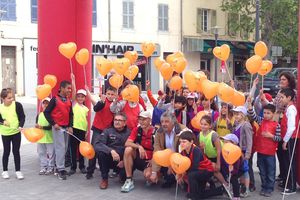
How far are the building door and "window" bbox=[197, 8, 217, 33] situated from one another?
12714 millimetres

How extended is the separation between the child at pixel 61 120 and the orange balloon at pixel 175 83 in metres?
1.64

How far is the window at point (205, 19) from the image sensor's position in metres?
31.5

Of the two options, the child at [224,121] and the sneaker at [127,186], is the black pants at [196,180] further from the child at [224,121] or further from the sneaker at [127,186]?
the sneaker at [127,186]

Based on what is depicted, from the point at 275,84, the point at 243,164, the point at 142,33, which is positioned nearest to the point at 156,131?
the point at 243,164

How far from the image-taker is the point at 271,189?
663cm

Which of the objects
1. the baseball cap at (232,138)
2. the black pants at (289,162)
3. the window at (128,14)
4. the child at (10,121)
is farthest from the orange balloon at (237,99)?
the window at (128,14)

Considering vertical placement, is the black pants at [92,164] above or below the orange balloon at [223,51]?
below

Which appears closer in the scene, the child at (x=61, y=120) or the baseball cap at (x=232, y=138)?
the baseball cap at (x=232, y=138)

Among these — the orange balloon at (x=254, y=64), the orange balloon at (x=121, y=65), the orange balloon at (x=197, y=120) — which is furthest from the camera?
the orange balloon at (x=121, y=65)

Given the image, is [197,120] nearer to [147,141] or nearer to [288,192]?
[147,141]

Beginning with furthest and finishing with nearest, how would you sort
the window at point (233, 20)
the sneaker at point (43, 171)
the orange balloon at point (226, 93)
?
the window at point (233, 20) → the sneaker at point (43, 171) → the orange balloon at point (226, 93)

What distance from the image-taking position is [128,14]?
91.8ft

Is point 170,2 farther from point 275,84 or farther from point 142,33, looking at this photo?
point 275,84

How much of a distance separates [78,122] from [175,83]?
1.71 metres
